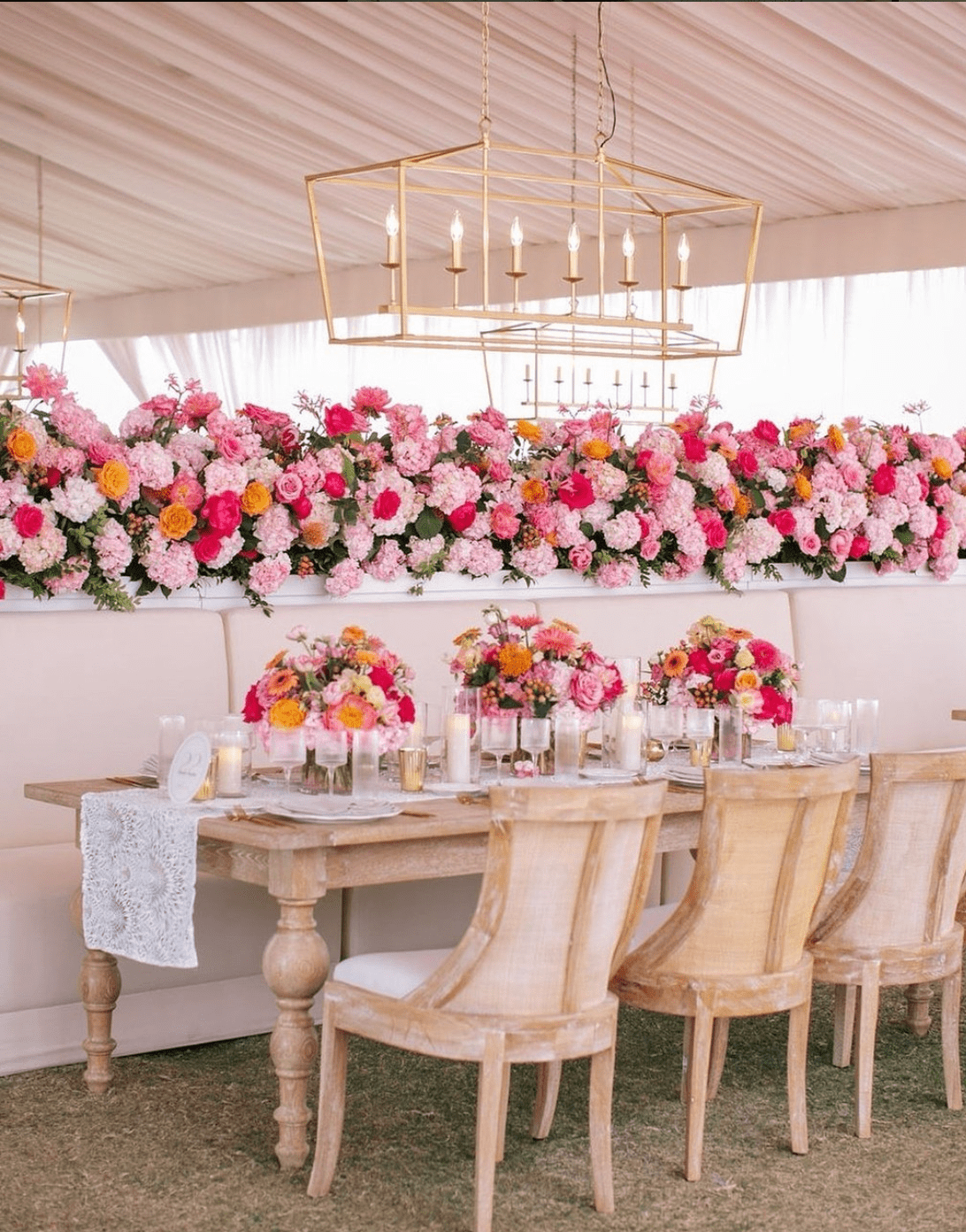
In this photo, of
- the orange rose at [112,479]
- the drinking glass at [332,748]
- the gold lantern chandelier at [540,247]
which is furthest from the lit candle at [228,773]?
the gold lantern chandelier at [540,247]

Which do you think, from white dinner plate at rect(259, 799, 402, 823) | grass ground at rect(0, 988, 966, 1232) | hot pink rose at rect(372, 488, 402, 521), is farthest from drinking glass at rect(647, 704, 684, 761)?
hot pink rose at rect(372, 488, 402, 521)

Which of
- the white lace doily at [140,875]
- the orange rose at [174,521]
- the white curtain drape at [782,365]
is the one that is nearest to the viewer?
the white lace doily at [140,875]

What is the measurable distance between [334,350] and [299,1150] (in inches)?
405

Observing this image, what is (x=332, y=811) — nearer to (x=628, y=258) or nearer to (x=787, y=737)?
(x=787, y=737)

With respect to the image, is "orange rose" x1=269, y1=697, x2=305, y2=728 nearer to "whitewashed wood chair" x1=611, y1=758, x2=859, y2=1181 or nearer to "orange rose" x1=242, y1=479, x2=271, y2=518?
"whitewashed wood chair" x1=611, y1=758, x2=859, y2=1181

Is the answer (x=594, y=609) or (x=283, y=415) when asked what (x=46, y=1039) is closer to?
(x=283, y=415)

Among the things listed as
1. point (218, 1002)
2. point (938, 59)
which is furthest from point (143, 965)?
point (938, 59)

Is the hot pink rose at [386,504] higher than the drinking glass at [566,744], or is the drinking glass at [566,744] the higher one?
the hot pink rose at [386,504]

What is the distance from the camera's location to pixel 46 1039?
4.03 metres

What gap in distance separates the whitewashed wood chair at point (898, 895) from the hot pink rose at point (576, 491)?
225cm

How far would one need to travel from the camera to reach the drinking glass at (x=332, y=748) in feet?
11.6

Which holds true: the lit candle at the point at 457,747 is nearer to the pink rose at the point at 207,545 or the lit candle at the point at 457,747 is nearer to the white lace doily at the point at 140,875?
the white lace doily at the point at 140,875

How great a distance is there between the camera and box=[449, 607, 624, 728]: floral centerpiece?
3898 mm

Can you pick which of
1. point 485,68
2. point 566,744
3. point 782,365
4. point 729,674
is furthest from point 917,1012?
point 782,365
